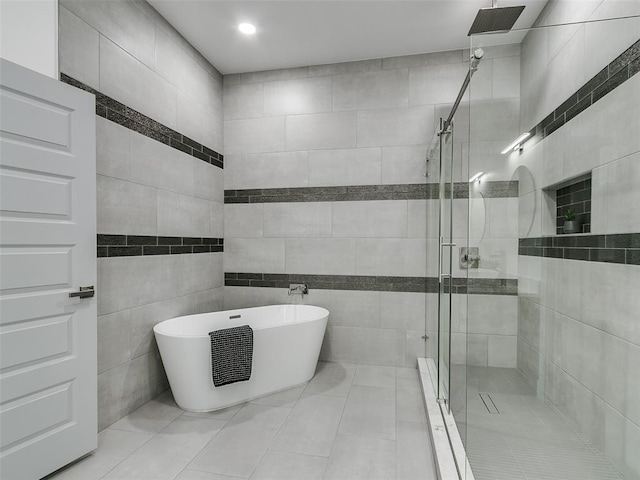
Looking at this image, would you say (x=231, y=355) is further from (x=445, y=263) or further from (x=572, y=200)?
(x=572, y=200)

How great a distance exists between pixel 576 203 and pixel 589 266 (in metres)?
0.21

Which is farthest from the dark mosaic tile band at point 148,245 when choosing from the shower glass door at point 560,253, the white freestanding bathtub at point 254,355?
the shower glass door at point 560,253

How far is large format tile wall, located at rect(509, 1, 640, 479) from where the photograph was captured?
111 cm

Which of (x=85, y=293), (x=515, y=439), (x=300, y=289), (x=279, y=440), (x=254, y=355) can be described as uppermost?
(x=85, y=293)

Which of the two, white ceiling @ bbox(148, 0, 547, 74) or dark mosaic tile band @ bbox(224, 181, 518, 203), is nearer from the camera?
white ceiling @ bbox(148, 0, 547, 74)

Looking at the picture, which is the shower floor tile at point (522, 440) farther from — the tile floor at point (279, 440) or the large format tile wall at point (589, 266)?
the tile floor at point (279, 440)

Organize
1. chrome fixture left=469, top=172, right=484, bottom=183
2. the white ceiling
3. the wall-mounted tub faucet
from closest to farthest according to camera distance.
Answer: chrome fixture left=469, top=172, right=484, bottom=183 → the white ceiling → the wall-mounted tub faucet

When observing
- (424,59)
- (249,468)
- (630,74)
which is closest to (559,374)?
(630,74)

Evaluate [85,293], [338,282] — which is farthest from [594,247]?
[338,282]

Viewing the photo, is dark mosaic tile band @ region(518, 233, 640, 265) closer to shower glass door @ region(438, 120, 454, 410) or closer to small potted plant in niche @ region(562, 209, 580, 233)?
small potted plant in niche @ region(562, 209, 580, 233)

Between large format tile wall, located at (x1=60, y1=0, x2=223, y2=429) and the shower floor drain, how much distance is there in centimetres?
219

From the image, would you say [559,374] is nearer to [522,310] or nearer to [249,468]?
[522,310]

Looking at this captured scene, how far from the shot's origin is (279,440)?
7.11ft

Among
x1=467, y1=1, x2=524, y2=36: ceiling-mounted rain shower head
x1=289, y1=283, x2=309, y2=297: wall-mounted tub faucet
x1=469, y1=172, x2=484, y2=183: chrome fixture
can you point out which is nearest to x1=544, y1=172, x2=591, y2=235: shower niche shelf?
x1=469, y1=172, x2=484, y2=183: chrome fixture
